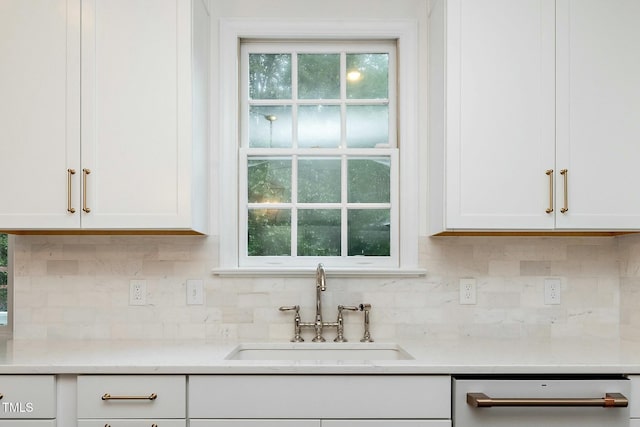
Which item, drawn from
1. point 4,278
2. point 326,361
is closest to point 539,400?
point 326,361

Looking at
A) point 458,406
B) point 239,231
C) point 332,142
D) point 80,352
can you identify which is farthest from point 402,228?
point 80,352

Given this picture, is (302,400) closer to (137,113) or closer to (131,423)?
(131,423)

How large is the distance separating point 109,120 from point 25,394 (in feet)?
3.37

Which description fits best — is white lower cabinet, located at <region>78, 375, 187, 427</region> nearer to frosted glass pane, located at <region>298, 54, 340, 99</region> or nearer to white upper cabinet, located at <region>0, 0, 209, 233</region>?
white upper cabinet, located at <region>0, 0, 209, 233</region>

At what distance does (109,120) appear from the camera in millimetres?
2283

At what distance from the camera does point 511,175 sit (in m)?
2.30

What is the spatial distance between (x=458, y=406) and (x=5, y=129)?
1.95m

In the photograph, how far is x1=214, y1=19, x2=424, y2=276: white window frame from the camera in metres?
2.65

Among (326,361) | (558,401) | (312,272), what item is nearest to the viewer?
(558,401)

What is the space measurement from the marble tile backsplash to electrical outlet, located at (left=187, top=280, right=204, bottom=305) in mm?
23

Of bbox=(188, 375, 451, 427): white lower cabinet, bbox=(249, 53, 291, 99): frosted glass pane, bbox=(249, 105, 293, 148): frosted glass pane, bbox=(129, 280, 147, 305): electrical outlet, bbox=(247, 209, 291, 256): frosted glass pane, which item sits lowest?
bbox=(188, 375, 451, 427): white lower cabinet

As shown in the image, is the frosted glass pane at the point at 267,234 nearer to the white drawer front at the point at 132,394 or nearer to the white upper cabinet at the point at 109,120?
the white upper cabinet at the point at 109,120

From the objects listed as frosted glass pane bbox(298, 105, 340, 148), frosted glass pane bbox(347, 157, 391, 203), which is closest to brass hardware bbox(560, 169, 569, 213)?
frosted glass pane bbox(347, 157, 391, 203)

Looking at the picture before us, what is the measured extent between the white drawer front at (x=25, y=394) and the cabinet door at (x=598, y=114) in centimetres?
195
